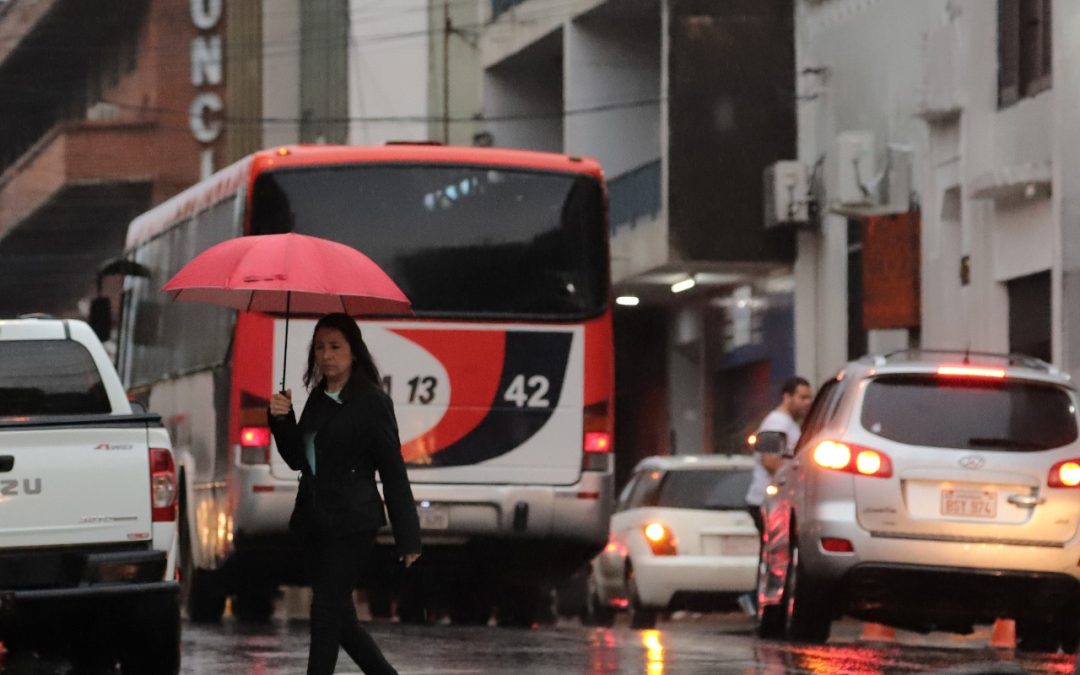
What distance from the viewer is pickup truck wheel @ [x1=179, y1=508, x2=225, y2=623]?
2000cm

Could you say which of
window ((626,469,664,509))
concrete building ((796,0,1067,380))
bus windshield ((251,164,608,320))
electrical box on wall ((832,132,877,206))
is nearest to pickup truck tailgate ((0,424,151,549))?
bus windshield ((251,164,608,320))

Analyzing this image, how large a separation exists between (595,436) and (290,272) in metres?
7.66

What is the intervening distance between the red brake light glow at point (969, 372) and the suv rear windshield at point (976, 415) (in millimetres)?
51

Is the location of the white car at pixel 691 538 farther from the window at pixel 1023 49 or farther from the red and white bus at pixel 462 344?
the window at pixel 1023 49

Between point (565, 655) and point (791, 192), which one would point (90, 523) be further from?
point (791, 192)

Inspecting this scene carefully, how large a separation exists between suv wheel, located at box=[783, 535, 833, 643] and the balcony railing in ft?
56.3

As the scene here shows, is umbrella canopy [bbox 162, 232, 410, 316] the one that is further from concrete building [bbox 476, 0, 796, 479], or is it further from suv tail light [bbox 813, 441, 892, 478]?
concrete building [bbox 476, 0, 796, 479]

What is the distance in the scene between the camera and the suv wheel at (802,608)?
15.5 meters

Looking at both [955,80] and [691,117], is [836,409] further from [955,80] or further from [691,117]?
→ [691,117]

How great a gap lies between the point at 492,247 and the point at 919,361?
12.8ft

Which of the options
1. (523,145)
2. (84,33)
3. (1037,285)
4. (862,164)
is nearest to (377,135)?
(523,145)

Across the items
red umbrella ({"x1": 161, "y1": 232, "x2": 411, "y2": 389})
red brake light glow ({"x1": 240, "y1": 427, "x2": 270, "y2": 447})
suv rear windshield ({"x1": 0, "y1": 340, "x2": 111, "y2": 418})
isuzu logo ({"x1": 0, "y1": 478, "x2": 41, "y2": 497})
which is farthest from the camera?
red brake light glow ({"x1": 240, "y1": 427, "x2": 270, "y2": 447})

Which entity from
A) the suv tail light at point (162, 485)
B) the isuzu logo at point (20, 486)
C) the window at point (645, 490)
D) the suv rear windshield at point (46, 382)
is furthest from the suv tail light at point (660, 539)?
the isuzu logo at point (20, 486)

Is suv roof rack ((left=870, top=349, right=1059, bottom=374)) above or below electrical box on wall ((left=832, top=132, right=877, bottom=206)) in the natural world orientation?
below
